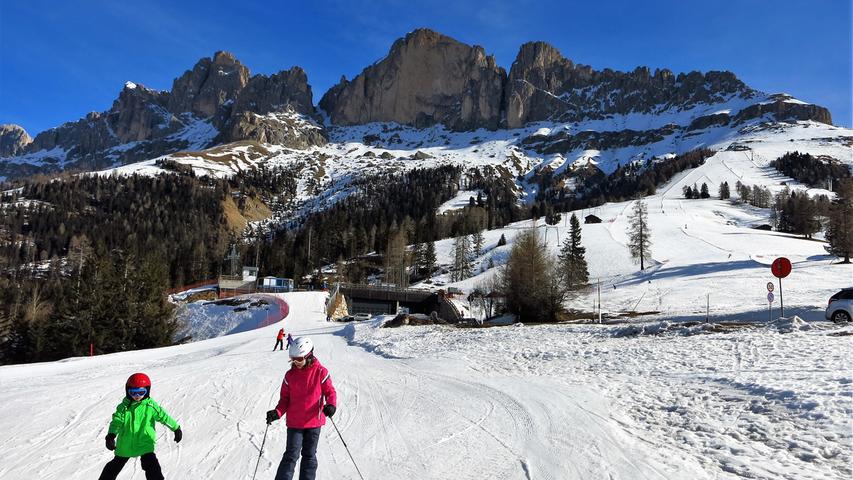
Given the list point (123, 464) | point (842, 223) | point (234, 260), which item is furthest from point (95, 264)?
point (842, 223)

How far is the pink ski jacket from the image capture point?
20.4 feet

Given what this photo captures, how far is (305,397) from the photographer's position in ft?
20.6

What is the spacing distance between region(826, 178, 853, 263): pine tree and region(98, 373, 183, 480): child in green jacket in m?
68.2

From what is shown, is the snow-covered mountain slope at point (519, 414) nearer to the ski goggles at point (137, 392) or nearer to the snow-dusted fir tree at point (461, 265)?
the ski goggles at point (137, 392)

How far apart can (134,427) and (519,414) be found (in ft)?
23.8

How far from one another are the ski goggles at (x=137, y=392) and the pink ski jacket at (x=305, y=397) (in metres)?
1.76

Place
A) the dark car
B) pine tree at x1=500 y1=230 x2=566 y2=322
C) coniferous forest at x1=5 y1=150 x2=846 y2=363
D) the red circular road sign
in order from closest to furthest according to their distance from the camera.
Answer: the dark car
the red circular road sign
pine tree at x1=500 y1=230 x2=566 y2=322
coniferous forest at x1=5 y1=150 x2=846 y2=363

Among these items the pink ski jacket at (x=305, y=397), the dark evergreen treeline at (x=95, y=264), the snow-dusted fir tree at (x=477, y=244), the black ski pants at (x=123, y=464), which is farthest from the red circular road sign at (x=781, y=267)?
the snow-dusted fir tree at (x=477, y=244)

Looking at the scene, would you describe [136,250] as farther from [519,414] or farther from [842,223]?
[842,223]

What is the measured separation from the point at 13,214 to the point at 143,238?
200 ft

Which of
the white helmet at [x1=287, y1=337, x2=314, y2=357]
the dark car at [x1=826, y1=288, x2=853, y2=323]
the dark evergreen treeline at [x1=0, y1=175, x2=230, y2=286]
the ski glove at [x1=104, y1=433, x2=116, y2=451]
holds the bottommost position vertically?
the dark car at [x1=826, y1=288, x2=853, y2=323]

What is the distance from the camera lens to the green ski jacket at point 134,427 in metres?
6.23

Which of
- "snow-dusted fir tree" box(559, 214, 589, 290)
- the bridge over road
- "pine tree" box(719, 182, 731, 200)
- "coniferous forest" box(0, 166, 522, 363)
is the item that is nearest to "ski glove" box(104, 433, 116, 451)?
"coniferous forest" box(0, 166, 522, 363)

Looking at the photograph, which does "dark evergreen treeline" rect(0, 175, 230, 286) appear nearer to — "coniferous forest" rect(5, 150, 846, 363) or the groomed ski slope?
"coniferous forest" rect(5, 150, 846, 363)
